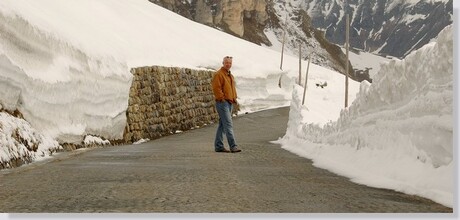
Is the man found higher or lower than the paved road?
higher

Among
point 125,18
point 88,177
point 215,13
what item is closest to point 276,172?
point 88,177

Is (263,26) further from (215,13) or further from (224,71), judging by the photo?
(224,71)

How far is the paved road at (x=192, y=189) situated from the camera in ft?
14.2

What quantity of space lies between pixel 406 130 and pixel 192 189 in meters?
2.06

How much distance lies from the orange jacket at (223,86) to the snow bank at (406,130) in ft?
6.96

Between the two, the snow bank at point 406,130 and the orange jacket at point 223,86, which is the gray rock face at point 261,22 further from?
the snow bank at point 406,130

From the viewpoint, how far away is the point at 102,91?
54.2 feet

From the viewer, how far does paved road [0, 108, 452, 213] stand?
14.2 ft

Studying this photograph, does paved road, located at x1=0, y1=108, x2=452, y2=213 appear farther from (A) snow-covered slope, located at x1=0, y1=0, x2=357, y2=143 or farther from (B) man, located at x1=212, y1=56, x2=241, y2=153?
(A) snow-covered slope, located at x1=0, y1=0, x2=357, y2=143

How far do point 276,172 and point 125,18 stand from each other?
23.0 meters

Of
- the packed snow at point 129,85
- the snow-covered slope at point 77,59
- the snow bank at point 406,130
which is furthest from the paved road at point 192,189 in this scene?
the snow-covered slope at point 77,59

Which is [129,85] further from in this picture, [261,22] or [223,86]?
[261,22]

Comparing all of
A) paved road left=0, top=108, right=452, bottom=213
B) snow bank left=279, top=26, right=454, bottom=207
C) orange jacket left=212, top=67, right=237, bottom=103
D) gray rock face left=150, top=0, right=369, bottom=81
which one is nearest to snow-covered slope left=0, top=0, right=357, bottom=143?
orange jacket left=212, top=67, right=237, bottom=103

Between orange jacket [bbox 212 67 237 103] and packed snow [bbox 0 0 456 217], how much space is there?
1.60 metres
